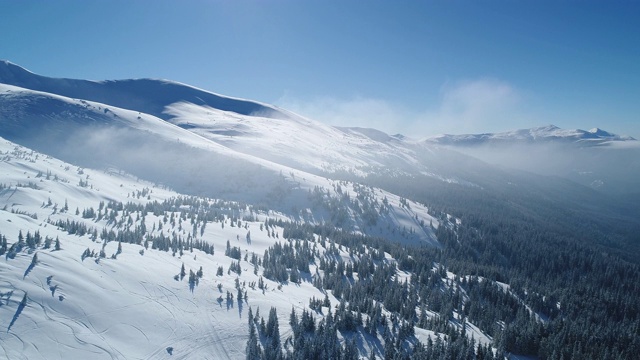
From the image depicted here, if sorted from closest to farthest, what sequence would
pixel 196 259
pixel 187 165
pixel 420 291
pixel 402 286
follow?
1. pixel 196 259
2. pixel 402 286
3. pixel 420 291
4. pixel 187 165

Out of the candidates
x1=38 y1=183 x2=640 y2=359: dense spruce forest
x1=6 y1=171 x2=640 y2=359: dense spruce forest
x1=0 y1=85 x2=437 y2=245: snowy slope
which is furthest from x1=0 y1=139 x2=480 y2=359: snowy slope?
x1=0 y1=85 x2=437 y2=245: snowy slope

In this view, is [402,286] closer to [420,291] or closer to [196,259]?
[420,291]

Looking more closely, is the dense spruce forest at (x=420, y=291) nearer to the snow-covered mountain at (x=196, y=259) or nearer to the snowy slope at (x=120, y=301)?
the snow-covered mountain at (x=196, y=259)

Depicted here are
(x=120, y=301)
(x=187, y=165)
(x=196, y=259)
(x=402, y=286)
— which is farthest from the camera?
(x=187, y=165)

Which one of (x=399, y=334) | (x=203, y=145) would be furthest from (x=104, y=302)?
(x=203, y=145)

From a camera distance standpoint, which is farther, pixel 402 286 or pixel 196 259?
pixel 402 286

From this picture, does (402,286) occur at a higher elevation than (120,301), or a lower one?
lower

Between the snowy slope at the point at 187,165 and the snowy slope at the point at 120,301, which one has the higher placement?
the snowy slope at the point at 187,165

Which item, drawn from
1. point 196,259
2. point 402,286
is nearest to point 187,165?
point 196,259

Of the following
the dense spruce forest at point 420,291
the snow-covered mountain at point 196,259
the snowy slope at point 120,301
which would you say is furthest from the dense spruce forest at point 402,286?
the snowy slope at point 120,301

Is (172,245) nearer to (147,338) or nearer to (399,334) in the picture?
(147,338)

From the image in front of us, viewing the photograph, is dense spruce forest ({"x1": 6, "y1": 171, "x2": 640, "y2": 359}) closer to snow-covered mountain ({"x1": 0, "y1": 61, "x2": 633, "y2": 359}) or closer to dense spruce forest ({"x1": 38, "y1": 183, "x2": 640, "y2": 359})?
dense spruce forest ({"x1": 38, "y1": 183, "x2": 640, "y2": 359})
